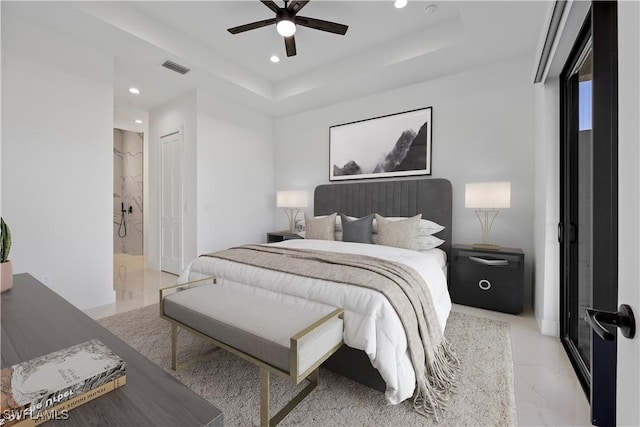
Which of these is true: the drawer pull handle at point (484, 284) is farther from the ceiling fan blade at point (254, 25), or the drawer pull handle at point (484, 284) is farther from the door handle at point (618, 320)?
the ceiling fan blade at point (254, 25)

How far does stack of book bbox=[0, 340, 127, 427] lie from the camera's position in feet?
1.96

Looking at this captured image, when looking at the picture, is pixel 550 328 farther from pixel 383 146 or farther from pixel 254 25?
pixel 254 25

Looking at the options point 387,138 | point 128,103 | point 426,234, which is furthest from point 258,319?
point 128,103

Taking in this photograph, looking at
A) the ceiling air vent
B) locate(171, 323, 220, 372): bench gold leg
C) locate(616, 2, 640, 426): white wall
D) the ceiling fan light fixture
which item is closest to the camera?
locate(616, 2, 640, 426): white wall

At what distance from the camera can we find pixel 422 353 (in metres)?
1.58

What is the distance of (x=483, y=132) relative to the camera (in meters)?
3.16

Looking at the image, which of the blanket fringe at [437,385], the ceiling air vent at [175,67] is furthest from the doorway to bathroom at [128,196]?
the blanket fringe at [437,385]

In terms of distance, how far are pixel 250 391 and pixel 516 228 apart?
301 centimetres

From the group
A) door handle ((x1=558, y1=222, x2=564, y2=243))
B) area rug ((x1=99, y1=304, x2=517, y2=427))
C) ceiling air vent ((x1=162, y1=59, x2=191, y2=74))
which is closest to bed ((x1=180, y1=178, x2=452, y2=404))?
area rug ((x1=99, y1=304, x2=517, y2=427))

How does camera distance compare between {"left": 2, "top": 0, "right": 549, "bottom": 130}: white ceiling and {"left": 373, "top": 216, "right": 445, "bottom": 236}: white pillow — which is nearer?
{"left": 2, "top": 0, "right": 549, "bottom": 130}: white ceiling

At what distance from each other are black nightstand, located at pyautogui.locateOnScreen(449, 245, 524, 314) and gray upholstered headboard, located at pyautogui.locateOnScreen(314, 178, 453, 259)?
0.31 m

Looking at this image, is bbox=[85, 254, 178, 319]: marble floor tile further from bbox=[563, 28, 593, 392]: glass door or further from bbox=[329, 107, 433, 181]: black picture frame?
bbox=[563, 28, 593, 392]: glass door

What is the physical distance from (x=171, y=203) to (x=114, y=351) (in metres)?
3.97

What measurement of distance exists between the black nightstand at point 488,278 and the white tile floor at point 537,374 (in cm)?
10
